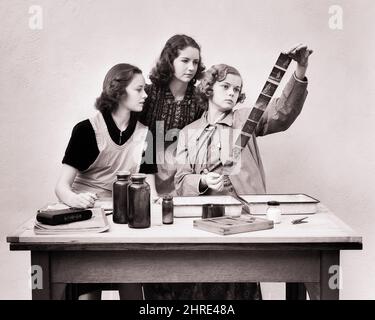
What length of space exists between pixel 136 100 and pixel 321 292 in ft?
4.79

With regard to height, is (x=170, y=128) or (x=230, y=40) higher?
(x=230, y=40)

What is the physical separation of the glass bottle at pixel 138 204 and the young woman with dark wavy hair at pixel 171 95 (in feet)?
3.13

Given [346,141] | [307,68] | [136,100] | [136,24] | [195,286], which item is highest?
[136,24]

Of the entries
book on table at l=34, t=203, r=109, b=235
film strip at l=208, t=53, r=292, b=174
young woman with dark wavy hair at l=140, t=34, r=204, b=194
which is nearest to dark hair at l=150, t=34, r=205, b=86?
young woman with dark wavy hair at l=140, t=34, r=204, b=194

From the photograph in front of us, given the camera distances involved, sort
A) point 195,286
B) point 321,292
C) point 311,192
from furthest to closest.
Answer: point 311,192 < point 195,286 < point 321,292

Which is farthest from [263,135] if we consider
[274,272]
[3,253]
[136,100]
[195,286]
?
[3,253]

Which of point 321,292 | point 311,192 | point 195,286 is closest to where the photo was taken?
point 321,292

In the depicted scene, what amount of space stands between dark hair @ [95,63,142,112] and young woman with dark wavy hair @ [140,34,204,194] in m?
0.11

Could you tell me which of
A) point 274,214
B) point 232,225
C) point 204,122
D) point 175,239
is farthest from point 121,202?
point 204,122

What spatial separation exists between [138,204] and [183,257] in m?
0.24

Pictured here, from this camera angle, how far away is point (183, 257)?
66.1 inches

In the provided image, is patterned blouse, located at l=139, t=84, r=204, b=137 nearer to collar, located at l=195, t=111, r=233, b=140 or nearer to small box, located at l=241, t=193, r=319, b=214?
collar, located at l=195, t=111, r=233, b=140

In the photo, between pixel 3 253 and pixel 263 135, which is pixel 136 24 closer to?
pixel 263 135

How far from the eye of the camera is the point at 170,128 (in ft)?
8.98
